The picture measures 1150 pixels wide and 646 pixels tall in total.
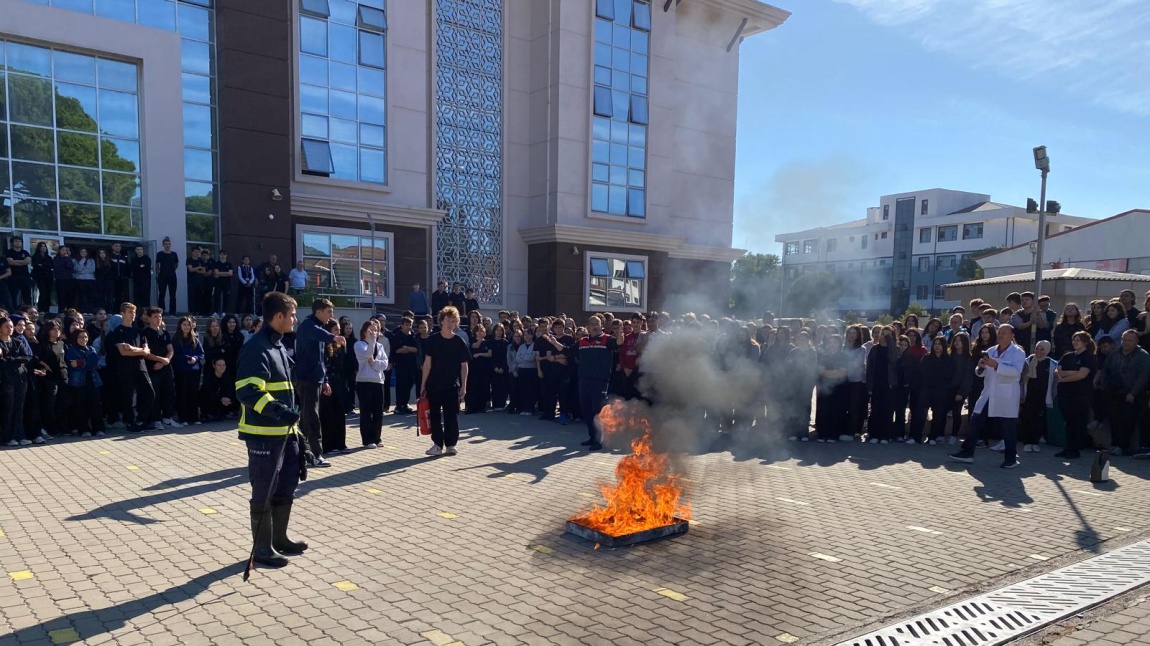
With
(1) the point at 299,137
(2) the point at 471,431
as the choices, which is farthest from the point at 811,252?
(1) the point at 299,137

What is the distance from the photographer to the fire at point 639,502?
237 inches

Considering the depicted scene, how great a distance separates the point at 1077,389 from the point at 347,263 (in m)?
18.3

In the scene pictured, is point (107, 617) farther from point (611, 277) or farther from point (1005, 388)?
point (611, 277)

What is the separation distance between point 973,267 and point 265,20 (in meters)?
51.6

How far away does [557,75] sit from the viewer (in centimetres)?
2380

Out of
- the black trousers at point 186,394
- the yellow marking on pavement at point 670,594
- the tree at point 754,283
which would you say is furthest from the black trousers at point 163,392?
the tree at point 754,283

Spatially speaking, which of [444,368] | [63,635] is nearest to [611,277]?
[444,368]

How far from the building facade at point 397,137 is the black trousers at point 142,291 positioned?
5.92ft

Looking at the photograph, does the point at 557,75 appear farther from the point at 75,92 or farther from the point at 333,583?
the point at 333,583

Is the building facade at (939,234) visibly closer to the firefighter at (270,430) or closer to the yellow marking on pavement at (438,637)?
the firefighter at (270,430)

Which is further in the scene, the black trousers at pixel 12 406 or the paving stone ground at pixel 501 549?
the black trousers at pixel 12 406

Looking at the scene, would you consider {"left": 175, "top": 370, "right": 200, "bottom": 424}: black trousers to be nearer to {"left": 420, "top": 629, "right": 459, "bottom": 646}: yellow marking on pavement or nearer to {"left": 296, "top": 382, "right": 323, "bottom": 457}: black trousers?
{"left": 296, "top": 382, "right": 323, "bottom": 457}: black trousers

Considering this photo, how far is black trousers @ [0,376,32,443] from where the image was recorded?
31.6ft

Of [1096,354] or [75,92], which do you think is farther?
[75,92]
